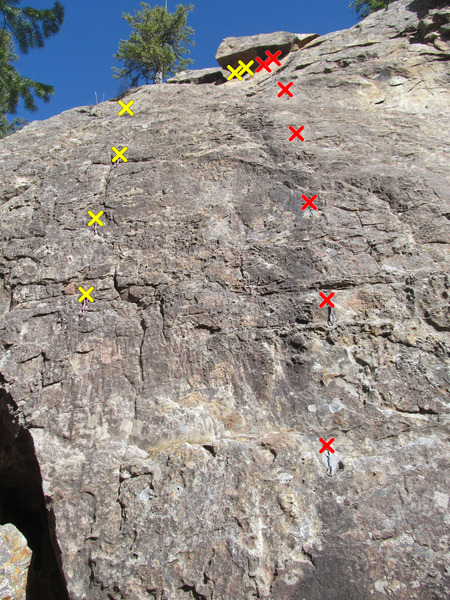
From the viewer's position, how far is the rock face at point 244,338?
9.24 ft

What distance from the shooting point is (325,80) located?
18.3 ft

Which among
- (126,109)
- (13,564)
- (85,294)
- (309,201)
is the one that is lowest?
(13,564)

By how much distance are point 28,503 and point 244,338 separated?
8.86ft

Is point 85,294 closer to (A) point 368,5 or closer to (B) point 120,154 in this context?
(B) point 120,154

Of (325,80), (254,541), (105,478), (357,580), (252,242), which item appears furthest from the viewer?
(325,80)

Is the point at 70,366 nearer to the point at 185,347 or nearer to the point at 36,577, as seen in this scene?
the point at 185,347

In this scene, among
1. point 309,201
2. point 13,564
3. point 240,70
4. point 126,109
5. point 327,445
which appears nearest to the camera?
point 327,445

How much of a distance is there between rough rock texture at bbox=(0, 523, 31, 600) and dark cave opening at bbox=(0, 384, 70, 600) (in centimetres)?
10

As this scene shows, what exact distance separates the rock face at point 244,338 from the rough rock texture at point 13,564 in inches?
25.0

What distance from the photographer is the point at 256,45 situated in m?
6.57

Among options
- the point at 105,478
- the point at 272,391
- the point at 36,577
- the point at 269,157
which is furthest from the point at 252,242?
the point at 36,577

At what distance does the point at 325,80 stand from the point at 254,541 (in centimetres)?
508

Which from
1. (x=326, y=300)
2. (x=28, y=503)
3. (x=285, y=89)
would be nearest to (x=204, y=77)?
(x=285, y=89)

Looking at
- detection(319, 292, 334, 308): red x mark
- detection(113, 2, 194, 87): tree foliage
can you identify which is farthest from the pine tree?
detection(319, 292, 334, 308): red x mark
